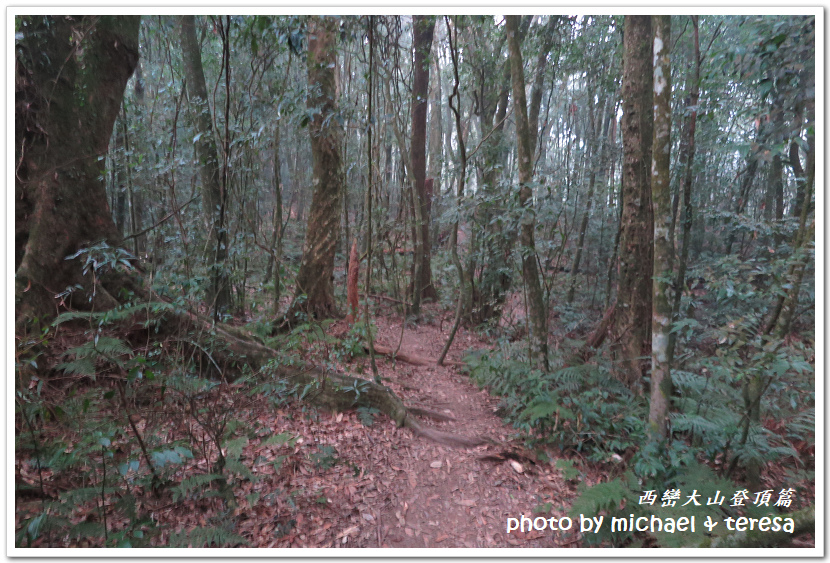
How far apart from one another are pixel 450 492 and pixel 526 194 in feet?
11.6

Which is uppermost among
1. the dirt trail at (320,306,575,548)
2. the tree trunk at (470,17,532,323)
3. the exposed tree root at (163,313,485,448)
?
the tree trunk at (470,17,532,323)

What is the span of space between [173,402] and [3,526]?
109cm

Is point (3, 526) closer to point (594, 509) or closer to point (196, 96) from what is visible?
point (594, 509)

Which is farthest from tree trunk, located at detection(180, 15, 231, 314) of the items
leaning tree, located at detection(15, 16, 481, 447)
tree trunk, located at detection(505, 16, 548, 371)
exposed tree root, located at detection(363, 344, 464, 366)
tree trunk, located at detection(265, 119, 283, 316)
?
tree trunk, located at detection(505, 16, 548, 371)

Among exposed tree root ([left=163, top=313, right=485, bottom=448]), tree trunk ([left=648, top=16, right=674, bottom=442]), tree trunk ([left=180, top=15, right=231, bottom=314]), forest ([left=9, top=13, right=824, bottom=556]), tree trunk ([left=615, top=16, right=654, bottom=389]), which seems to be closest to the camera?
forest ([left=9, top=13, right=824, bottom=556])

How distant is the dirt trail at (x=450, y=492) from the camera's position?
2.76m

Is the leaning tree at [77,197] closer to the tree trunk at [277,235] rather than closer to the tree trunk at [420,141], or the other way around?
the tree trunk at [277,235]

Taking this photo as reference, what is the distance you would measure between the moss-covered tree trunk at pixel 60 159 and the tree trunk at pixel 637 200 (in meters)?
5.79

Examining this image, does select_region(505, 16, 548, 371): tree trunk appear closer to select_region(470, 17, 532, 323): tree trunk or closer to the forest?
the forest

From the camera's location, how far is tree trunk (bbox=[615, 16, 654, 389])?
4.89 meters

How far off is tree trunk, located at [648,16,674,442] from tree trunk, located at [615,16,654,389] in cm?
133

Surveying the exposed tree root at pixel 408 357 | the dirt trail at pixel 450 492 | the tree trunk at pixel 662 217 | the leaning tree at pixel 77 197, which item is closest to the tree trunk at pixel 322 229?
the exposed tree root at pixel 408 357

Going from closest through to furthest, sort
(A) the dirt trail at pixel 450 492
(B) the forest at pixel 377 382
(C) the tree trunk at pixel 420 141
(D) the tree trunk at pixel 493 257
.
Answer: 1. (B) the forest at pixel 377 382
2. (A) the dirt trail at pixel 450 492
3. (D) the tree trunk at pixel 493 257
4. (C) the tree trunk at pixel 420 141

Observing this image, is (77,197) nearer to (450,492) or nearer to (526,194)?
(450,492)
